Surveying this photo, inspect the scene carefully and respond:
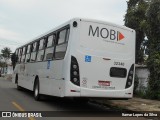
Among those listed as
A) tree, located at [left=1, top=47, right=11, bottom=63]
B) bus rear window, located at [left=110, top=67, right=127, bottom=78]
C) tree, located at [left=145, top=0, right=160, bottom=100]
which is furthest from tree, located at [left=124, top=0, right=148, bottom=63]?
tree, located at [left=1, top=47, right=11, bottom=63]

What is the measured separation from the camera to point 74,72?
1214 centimetres

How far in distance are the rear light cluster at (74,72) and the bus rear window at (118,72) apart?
4.57 feet

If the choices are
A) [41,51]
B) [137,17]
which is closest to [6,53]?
[137,17]

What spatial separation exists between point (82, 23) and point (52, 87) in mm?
2938

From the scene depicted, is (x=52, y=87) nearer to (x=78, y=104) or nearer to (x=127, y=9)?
(x=78, y=104)

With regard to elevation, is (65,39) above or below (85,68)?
above

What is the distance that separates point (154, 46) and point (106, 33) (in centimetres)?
809

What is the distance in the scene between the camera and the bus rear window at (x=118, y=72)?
12.8m

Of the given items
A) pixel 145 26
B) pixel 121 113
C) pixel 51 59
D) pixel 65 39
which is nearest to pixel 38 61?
pixel 51 59

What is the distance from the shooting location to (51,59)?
14.3 meters

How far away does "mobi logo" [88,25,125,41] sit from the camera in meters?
12.6

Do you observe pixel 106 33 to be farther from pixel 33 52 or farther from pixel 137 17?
pixel 137 17

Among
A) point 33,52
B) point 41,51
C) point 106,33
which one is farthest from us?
point 33,52

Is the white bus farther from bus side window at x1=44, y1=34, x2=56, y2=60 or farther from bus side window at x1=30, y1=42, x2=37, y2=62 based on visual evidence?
bus side window at x1=30, y1=42, x2=37, y2=62
